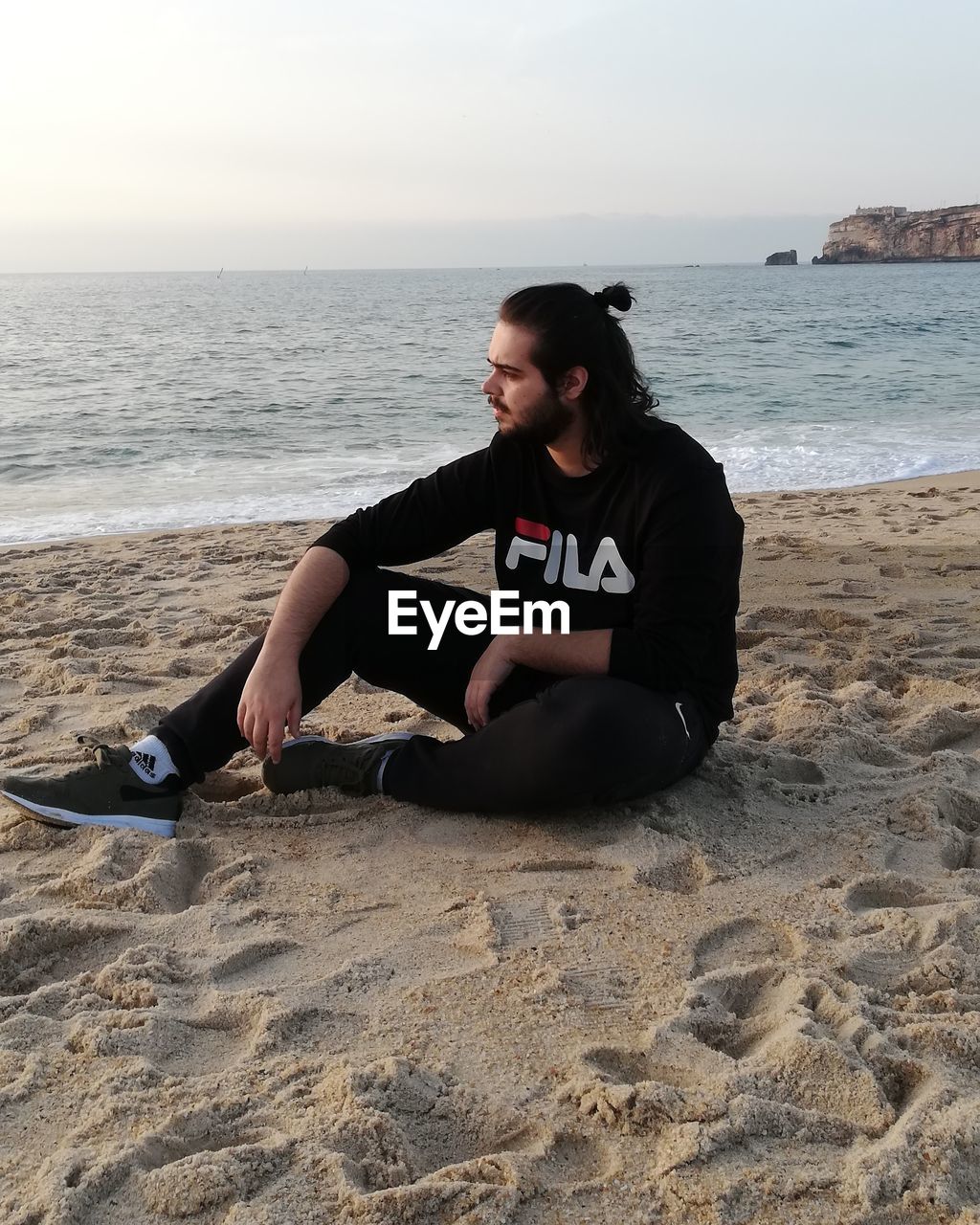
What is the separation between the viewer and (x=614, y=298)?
2.71 m

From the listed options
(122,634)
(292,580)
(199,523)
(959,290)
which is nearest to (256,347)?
(199,523)

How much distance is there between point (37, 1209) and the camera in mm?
1464

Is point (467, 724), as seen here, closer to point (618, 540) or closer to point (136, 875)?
point (618, 540)

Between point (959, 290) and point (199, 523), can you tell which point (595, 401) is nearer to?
point (199, 523)

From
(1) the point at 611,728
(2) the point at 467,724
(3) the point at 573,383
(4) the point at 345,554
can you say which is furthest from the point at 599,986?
(3) the point at 573,383

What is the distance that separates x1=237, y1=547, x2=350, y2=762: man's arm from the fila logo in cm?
48

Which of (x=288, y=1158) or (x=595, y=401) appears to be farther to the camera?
(x=595, y=401)

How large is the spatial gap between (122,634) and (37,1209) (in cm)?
319

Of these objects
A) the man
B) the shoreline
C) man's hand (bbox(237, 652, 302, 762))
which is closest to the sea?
the shoreline

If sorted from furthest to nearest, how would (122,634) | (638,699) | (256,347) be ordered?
(256,347) → (122,634) → (638,699)

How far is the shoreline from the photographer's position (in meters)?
7.39

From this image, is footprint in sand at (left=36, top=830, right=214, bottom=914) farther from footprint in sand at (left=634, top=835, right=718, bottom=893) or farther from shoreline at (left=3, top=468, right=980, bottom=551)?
shoreline at (left=3, top=468, right=980, bottom=551)

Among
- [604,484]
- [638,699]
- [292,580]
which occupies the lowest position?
[638,699]

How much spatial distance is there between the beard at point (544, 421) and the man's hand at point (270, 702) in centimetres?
84
